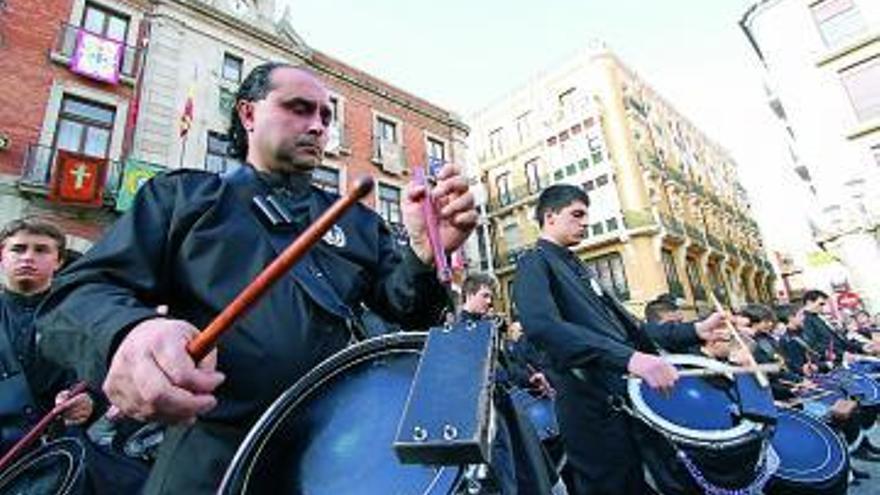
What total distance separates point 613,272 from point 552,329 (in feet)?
88.8

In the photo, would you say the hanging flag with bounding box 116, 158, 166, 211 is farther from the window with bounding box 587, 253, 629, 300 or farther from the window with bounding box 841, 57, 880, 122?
the window with bounding box 841, 57, 880, 122

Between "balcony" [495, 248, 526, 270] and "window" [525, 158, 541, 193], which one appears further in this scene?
"window" [525, 158, 541, 193]

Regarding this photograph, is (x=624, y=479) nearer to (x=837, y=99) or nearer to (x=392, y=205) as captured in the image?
(x=392, y=205)

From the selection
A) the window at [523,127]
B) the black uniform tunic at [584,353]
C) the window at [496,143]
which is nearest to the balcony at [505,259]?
the window at [496,143]

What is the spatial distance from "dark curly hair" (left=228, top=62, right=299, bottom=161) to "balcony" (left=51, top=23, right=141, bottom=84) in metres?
14.1

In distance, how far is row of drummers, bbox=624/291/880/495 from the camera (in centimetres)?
253

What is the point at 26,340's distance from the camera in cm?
298

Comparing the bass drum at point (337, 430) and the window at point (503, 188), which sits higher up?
the window at point (503, 188)

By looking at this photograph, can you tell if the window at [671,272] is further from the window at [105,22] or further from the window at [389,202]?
the window at [105,22]

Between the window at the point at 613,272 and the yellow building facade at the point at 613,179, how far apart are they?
54 millimetres

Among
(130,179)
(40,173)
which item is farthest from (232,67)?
(40,173)

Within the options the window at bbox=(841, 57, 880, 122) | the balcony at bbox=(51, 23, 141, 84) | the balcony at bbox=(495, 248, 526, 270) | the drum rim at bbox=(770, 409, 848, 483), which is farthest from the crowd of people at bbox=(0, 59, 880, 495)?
the balcony at bbox=(495, 248, 526, 270)

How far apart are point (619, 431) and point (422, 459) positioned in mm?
2319

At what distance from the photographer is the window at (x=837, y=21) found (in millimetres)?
24500
